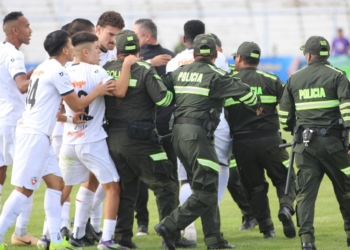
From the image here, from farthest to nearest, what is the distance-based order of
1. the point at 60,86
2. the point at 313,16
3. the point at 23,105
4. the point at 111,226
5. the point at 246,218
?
the point at 313,16, the point at 246,218, the point at 23,105, the point at 111,226, the point at 60,86

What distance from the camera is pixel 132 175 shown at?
27.3 feet

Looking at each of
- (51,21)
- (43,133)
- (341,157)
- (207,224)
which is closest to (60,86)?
(43,133)

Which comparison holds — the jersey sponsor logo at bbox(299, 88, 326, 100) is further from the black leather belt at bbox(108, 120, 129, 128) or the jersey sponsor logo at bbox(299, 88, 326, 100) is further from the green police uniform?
the black leather belt at bbox(108, 120, 129, 128)

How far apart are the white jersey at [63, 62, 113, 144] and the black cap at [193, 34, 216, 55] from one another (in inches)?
39.9

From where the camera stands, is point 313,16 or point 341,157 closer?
point 341,157

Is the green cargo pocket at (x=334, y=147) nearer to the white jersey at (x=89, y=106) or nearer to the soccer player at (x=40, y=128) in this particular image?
the white jersey at (x=89, y=106)

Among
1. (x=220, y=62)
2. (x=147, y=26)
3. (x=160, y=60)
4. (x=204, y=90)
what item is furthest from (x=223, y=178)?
(x=147, y=26)

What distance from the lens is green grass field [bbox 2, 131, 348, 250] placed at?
28.2ft

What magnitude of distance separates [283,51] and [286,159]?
2295cm

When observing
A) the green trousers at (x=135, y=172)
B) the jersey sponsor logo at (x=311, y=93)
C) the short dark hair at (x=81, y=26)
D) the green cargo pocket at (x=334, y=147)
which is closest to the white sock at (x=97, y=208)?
the green trousers at (x=135, y=172)

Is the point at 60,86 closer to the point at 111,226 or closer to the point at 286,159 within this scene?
the point at 111,226

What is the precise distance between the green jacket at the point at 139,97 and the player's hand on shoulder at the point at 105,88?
0.21 m

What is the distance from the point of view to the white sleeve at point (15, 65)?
8.52 metres

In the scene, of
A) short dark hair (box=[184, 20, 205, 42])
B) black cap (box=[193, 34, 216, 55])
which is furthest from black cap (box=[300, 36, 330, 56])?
short dark hair (box=[184, 20, 205, 42])
